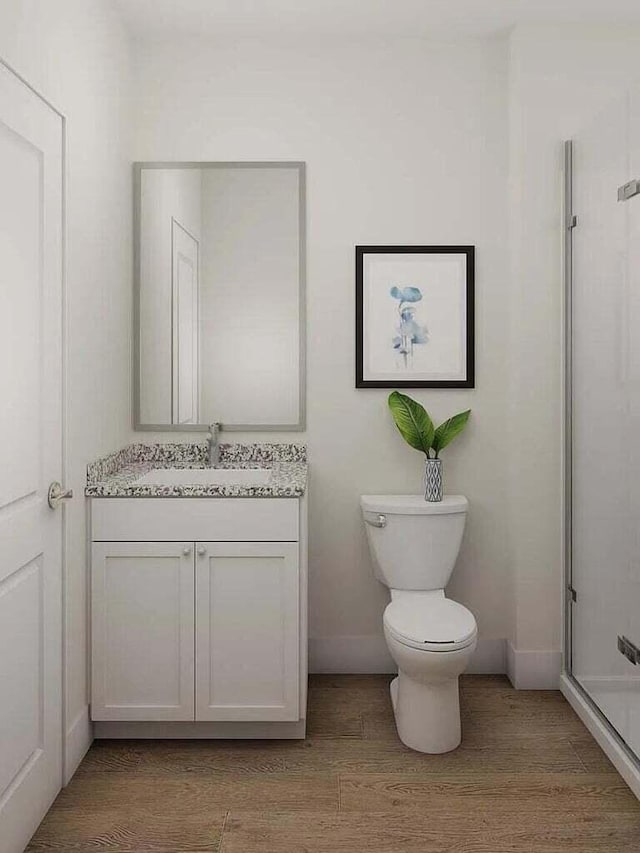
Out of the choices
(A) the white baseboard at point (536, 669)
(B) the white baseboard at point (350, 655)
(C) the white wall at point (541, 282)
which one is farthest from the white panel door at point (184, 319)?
(A) the white baseboard at point (536, 669)

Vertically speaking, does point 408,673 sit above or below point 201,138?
below

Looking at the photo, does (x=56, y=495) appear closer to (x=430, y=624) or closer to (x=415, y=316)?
(x=430, y=624)

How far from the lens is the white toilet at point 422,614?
2469 mm

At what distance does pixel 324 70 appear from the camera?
123 inches

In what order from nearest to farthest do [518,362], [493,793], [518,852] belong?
[518,852], [493,793], [518,362]

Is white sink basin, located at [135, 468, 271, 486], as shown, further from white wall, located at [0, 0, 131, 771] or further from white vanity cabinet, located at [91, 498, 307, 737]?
white vanity cabinet, located at [91, 498, 307, 737]

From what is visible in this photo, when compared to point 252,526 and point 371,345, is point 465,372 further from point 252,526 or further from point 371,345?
point 252,526

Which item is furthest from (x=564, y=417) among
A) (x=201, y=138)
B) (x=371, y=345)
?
(x=201, y=138)

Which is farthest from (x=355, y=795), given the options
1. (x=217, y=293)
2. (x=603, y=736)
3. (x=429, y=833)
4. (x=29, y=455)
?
(x=217, y=293)

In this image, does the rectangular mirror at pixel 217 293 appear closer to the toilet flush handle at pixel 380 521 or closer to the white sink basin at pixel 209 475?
the white sink basin at pixel 209 475

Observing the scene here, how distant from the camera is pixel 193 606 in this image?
99.5 inches

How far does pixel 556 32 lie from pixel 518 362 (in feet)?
4.27

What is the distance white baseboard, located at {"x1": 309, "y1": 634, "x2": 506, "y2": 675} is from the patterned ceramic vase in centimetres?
67

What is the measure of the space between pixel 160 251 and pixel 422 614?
69.4 inches
